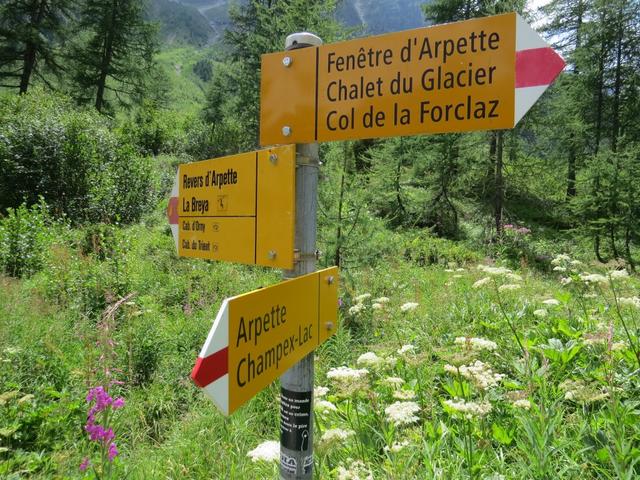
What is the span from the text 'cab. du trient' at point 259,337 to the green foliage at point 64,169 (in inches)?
434

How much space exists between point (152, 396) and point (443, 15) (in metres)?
19.9

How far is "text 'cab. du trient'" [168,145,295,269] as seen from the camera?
4.25 ft

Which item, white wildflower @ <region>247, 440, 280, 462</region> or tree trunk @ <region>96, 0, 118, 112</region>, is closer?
white wildflower @ <region>247, 440, 280, 462</region>

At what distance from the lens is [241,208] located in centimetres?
146

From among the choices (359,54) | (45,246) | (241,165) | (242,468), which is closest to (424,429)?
(242,468)

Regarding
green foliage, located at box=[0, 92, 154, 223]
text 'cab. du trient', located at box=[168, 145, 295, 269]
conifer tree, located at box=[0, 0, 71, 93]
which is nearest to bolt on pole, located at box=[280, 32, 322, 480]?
text 'cab. du trient', located at box=[168, 145, 295, 269]

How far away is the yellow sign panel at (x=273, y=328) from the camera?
101 cm

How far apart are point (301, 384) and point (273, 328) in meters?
0.32

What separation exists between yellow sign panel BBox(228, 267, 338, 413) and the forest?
0.54 meters

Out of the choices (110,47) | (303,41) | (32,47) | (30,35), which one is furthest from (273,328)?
(110,47)

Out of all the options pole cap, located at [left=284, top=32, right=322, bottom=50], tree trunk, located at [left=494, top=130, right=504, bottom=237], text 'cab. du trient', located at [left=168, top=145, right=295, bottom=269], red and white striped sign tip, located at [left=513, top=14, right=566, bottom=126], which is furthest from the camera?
tree trunk, located at [left=494, top=130, right=504, bottom=237]

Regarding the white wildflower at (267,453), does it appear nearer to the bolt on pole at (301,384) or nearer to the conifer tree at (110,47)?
the bolt on pole at (301,384)

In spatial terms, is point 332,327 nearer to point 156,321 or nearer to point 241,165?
point 241,165

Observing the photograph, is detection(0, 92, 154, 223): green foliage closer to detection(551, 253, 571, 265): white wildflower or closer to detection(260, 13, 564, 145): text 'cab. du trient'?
detection(551, 253, 571, 265): white wildflower
